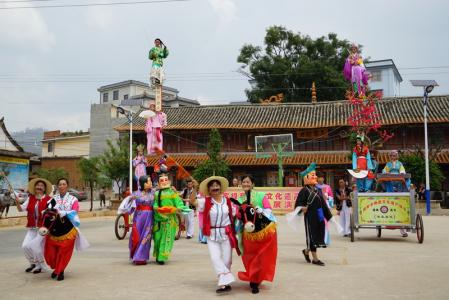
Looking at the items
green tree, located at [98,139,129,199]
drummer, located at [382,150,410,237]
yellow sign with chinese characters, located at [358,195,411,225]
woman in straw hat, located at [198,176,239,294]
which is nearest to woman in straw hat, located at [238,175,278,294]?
woman in straw hat, located at [198,176,239,294]

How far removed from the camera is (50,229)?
7172mm

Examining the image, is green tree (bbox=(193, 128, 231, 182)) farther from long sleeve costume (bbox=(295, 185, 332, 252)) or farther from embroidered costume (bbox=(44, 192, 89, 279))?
embroidered costume (bbox=(44, 192, 89, 279))

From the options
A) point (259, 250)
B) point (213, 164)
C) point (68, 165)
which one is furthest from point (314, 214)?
point (68, 165)

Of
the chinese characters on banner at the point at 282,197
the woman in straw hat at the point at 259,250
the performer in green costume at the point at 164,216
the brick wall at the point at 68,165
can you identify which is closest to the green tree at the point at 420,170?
the chinese characters on banner at the point at 282,197

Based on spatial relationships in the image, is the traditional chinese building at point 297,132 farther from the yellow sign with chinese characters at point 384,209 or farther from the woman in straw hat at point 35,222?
the woman in straw hat at point 35,222

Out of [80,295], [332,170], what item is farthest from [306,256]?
[332,170]

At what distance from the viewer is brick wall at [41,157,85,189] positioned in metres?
43.6

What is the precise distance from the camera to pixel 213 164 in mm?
27562

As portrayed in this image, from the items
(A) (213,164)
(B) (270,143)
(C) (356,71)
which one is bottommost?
(A) (213,164)

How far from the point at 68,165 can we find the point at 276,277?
40369 millimetres

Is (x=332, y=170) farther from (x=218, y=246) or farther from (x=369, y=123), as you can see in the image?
(x=218, y=246)

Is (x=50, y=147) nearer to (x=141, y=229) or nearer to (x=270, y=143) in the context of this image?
(x=270, y=143)

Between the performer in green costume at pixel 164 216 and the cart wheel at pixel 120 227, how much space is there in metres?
4.25

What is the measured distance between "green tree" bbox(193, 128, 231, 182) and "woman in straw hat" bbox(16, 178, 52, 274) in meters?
19.4
